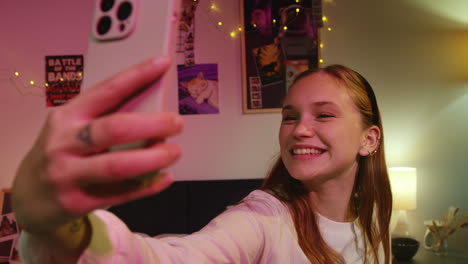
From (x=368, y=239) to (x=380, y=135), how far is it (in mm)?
366

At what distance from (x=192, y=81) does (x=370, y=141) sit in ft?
4.79

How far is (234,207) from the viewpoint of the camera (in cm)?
81

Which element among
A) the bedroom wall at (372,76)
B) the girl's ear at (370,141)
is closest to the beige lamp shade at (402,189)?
the bedroom wall at (372,76)

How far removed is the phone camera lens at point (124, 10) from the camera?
0.36 meters

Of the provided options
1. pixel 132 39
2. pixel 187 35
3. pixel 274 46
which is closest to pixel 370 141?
pixel 132 39

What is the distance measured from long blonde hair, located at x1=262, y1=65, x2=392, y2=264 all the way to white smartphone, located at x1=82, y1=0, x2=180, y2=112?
2.34ft

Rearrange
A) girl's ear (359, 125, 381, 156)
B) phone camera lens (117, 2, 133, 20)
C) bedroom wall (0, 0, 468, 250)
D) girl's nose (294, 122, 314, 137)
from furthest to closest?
bedroom wall (0, 0, 468, 250) → girl's ear (359, 125, 381, 156) → girl's nose (294, 122, 314, 137) → phone camera lens (117, 2, 133, 20)

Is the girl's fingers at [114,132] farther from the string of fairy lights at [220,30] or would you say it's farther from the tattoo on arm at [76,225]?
the string of fairy lights at [220,30]

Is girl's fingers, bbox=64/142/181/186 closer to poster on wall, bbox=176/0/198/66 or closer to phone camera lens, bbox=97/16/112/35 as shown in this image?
phone camera lens, bbox=97/16/112/35

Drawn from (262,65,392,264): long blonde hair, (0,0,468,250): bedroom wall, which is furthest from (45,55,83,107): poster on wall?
(262,65,392,264): long blonde hair

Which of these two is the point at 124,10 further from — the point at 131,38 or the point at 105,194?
the point at 105,194

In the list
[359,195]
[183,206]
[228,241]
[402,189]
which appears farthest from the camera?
[183,206]

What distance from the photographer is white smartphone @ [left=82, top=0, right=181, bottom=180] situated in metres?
0.30

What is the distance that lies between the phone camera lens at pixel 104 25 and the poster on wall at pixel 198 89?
1.86 metres
